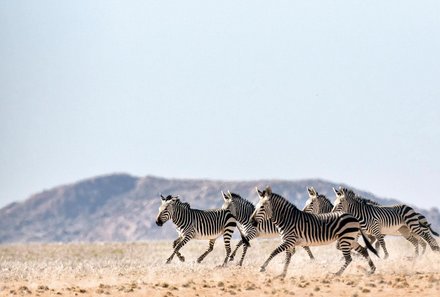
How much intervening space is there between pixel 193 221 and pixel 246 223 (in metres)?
1.96

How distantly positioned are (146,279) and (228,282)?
7.94ft

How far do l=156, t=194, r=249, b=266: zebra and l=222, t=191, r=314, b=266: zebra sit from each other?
39 cm

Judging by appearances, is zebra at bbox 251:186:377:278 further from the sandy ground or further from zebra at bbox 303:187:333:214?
zebra at bbox 303:187:333:214

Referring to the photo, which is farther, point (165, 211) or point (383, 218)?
point (383, 218)

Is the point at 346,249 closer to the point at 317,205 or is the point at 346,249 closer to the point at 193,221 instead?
the point at 317,205

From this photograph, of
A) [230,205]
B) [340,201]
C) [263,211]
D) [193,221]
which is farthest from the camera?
[230,205]

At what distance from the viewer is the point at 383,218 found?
1133 inches

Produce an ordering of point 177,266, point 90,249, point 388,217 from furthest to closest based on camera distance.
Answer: point 90,249 → point 388,217 → point 177,266

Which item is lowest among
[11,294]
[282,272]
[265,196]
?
[11,294]

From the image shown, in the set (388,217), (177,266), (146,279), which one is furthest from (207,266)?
(388,217)

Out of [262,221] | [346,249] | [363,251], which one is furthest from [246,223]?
[363,251]

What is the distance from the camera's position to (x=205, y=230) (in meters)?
28.3

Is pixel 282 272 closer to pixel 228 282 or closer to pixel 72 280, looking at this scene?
pixel 228 282

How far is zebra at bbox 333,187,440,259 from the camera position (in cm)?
2800
